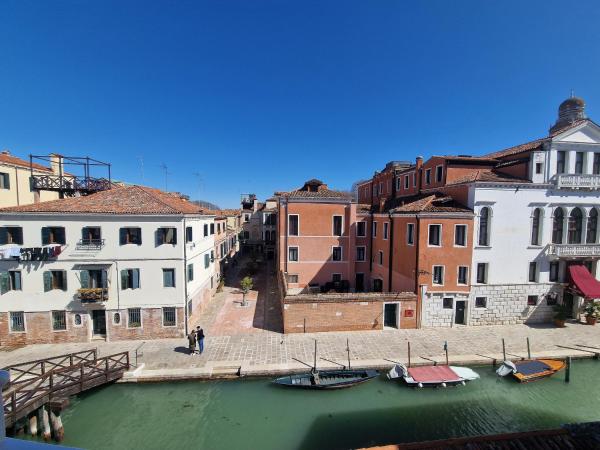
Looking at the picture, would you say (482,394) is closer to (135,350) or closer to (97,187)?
(135,350)

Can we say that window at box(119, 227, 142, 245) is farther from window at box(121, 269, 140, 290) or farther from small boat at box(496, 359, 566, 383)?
small boat at box(496, 359, 566, 383)

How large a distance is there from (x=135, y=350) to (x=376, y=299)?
48.9 feet

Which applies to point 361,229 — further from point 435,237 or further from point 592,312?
point 592,312

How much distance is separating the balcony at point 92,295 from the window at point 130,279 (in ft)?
3.30

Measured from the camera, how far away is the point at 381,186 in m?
36.8

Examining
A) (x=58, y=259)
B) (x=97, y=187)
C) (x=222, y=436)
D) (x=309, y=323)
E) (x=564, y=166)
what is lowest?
(x=222, y=436)

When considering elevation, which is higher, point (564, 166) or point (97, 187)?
point (564, 166)

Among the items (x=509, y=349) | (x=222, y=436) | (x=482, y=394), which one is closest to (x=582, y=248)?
(x=509, y=349)

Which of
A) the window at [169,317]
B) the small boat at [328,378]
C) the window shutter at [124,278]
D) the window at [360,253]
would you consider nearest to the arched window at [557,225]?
the window at [360,253]

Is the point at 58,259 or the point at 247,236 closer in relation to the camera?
the point at 58,259

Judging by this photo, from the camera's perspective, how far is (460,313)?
821 inches

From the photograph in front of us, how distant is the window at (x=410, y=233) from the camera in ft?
67.2

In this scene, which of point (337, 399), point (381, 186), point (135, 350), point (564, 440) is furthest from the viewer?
point (381, 186)

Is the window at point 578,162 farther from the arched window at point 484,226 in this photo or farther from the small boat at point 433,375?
the small boat at point 433,375
